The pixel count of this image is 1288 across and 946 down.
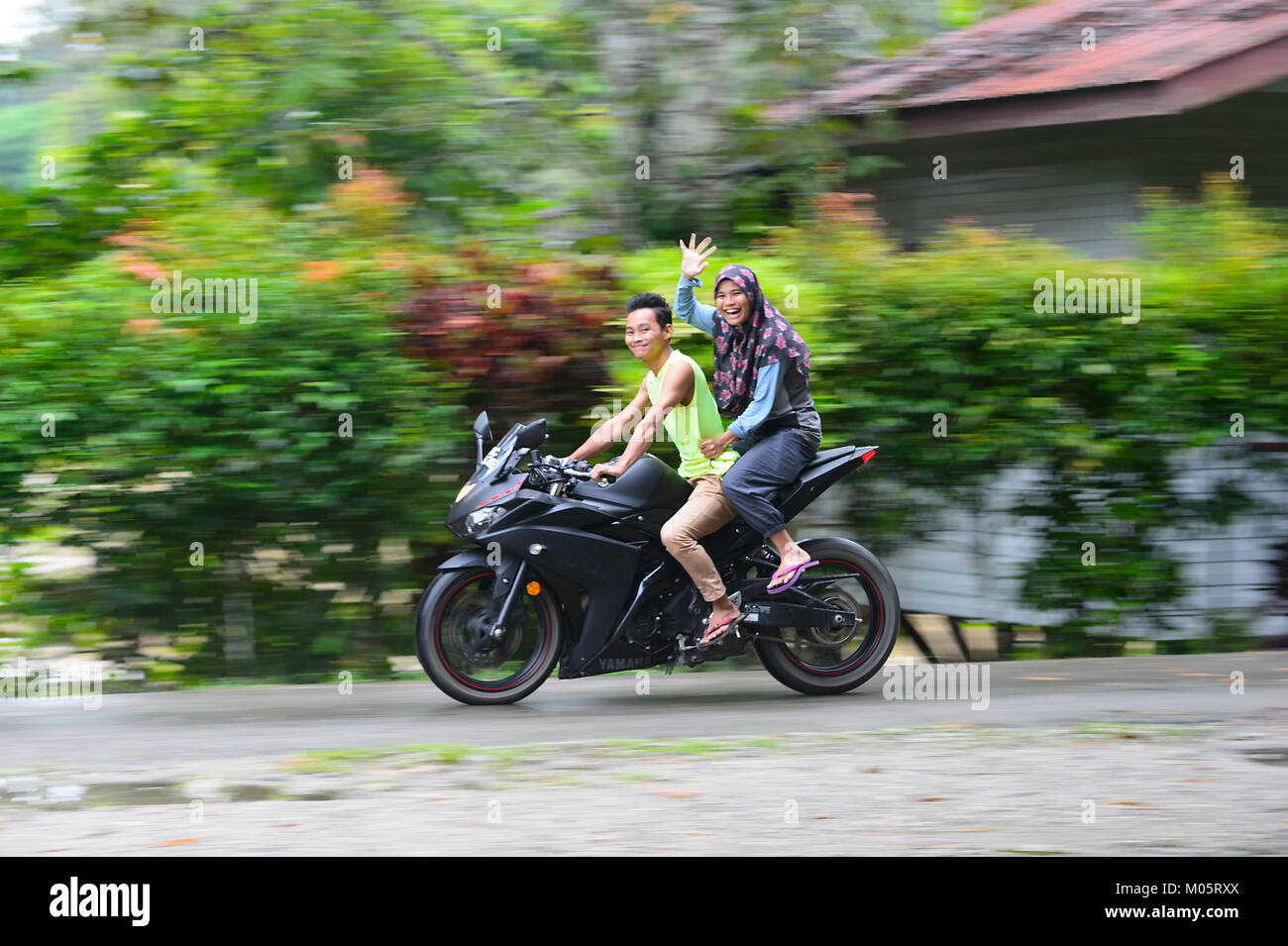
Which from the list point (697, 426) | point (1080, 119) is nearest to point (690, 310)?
point (697, 426)

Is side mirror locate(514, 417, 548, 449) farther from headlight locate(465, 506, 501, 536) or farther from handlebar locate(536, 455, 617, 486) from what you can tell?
headlight locate(465, 506, 501, 536)

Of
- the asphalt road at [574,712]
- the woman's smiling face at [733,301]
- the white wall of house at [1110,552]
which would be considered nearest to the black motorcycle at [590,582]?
the asphalt road at [574,712]

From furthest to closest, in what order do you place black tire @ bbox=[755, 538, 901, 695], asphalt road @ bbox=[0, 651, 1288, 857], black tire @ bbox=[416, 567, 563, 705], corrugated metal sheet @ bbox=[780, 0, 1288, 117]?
corrugated metal sheet @ bbox=[780, 0, 1288, 117] → black tire @ bbox=[755, 538, 901, 695] → black tire @ bbox=[416, 567, 563, 705] → asphalt road @ bbox=[0, 651, 1288, 857]

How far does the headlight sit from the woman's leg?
1159 mm

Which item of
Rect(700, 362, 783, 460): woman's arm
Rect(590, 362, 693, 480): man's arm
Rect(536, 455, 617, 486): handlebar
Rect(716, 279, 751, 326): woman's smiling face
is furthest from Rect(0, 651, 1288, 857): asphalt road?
Rect(716, 279, 751, 326): woman's smiling face

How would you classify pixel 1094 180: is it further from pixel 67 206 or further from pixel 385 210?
pixel 67 206

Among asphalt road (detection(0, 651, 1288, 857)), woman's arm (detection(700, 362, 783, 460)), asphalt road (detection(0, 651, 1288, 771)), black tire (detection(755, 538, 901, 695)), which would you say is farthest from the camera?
black tire (detection(755, 538, 901, 695))

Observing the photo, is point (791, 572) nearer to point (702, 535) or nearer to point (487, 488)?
point (702, 535)

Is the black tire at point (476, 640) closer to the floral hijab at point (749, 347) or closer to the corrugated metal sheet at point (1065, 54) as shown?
the floral hijab at point (749, 347)

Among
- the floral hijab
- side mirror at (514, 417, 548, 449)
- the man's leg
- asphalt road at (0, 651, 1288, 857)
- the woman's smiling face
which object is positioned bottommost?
asphalt road at (0, 651, 1288, 857)

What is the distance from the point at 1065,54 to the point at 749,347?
7309 mm

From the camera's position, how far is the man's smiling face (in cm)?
732

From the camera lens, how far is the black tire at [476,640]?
7.31 m

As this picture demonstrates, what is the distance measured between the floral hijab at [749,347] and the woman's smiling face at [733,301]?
20mm
